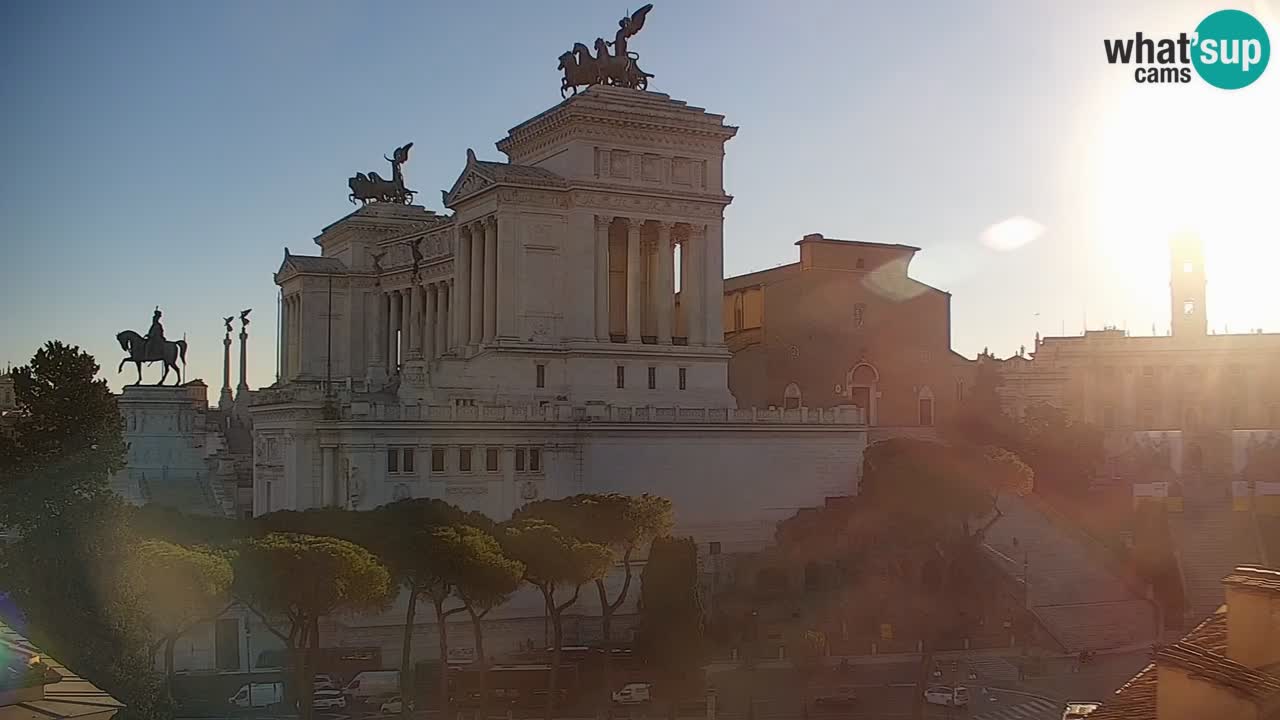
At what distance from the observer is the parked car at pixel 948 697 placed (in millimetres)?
46875

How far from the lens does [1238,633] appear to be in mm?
10859

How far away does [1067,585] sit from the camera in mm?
60844

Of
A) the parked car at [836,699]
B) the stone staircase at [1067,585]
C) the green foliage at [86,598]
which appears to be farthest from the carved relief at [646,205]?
the green foliage at [86,598]

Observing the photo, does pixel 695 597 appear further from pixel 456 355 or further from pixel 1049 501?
pixel 1049 501

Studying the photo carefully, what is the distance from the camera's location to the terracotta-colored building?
7450cm

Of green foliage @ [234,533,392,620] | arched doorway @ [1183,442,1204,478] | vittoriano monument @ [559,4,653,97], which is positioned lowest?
green foliage @ [234,533,392,620]

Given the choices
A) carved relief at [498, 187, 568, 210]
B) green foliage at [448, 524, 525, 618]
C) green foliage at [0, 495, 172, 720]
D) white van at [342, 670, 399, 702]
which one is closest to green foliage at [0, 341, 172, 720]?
green foliage at [0, 495, 172, 720]

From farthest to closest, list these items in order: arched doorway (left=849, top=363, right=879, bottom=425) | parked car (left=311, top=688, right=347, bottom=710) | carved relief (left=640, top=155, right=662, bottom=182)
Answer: arched doorway (left=849, top=363, right=879, bottom=425) → carved relief (left=640, top=155, right=662, bottom=182) → parked car (left=311, top=688, right=347, bottom=710)

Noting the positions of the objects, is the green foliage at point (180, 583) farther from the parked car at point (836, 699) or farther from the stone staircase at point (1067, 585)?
the stone staircase at point (1067, 585)

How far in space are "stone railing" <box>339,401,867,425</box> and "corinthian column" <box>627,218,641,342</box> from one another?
5724mm

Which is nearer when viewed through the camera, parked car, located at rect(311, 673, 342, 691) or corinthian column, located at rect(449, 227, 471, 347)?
parked car, located at rect(311, 673, 342, 691)

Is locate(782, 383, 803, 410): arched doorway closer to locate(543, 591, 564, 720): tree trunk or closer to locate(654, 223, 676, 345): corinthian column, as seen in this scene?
locate(654, 223, 676, 345): corinthian column

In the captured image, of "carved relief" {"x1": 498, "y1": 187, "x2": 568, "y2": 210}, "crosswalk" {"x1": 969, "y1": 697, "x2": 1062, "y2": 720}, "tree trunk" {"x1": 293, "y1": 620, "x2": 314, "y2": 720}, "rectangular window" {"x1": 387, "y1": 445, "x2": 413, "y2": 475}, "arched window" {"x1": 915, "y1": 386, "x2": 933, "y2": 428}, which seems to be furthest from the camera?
"arched window" {"x1": 915, "y1": 386, "x2": 933, "y2": 428}

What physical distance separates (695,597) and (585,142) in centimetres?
2422
